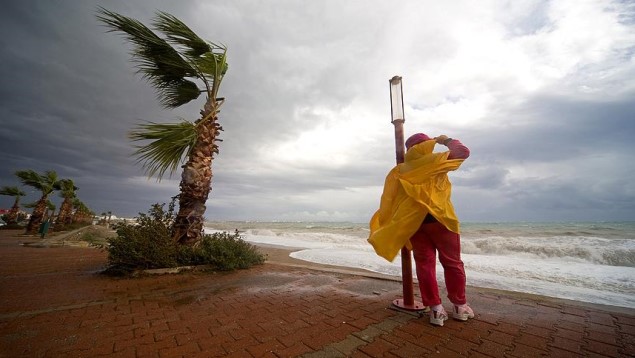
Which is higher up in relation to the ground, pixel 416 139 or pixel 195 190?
pixel 416 139

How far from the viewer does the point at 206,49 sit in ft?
20.1

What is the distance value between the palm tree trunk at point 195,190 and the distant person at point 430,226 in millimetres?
4293

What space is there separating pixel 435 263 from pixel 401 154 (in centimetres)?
139

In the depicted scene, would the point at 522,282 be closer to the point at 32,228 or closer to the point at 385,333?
the point at 385,333

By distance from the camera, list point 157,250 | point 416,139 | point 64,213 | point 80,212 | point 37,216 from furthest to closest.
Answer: point 80,212
point 64,213
point 37,216
point 157,250
point 416,139

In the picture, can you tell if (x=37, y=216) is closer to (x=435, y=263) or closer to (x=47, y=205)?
(x=47, y=205)

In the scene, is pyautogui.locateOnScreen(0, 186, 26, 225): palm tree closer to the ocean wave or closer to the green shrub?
the green shrub

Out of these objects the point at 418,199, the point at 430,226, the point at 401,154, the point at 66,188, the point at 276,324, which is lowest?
the point at 276,324

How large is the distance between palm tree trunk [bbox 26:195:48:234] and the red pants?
2625 centimetres

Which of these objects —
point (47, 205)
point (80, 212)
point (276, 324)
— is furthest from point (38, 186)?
point (276, 324)

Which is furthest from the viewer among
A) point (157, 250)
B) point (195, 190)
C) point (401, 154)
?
point (195, 190)

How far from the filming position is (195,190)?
18.2 ft

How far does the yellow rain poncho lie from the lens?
8.96ft

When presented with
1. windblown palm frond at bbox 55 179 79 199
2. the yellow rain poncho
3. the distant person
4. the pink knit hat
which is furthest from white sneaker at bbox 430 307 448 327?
windblown palm frond at bbox 55 179 79 199
